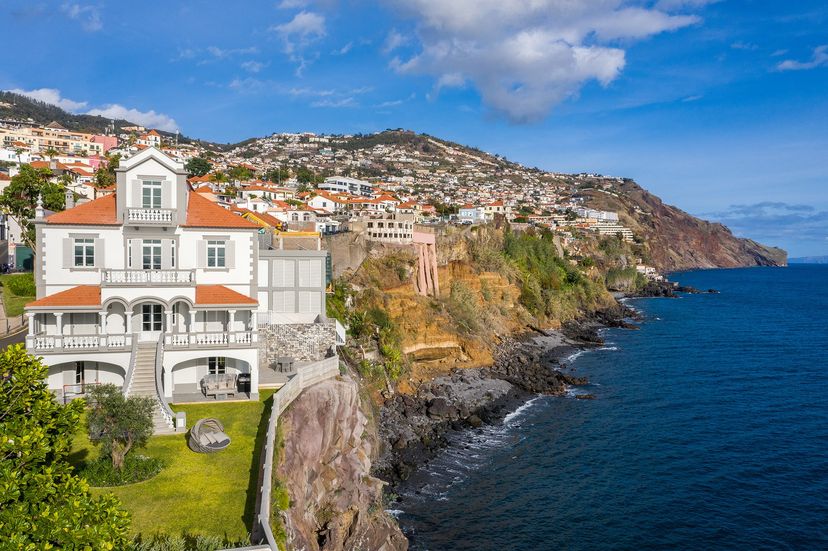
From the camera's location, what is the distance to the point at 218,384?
87.5 ft

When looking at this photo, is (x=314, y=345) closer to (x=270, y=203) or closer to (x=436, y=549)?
(x=436, y=549)

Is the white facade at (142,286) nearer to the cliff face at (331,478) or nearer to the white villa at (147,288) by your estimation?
the white villa at (147,288)

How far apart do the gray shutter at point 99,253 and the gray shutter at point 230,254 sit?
5621 mm

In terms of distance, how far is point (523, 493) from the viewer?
107 feet

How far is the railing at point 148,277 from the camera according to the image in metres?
26.2

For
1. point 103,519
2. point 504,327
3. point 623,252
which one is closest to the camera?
point 103,519

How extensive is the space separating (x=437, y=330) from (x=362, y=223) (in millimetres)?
13981

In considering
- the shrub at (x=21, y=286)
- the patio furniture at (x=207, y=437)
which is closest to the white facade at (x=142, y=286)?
the patio furniture at (x=207, y=437)

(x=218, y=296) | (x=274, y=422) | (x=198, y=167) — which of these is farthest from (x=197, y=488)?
(x=198, y=167)

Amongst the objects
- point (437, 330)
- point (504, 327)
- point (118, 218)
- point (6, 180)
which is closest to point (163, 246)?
point (118, 218)

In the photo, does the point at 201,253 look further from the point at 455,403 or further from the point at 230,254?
the point at 455,403

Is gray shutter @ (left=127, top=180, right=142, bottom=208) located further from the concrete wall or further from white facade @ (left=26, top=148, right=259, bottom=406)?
the concrete wall

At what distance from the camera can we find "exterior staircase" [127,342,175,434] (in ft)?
70.8

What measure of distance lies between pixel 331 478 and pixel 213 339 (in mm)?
8529
